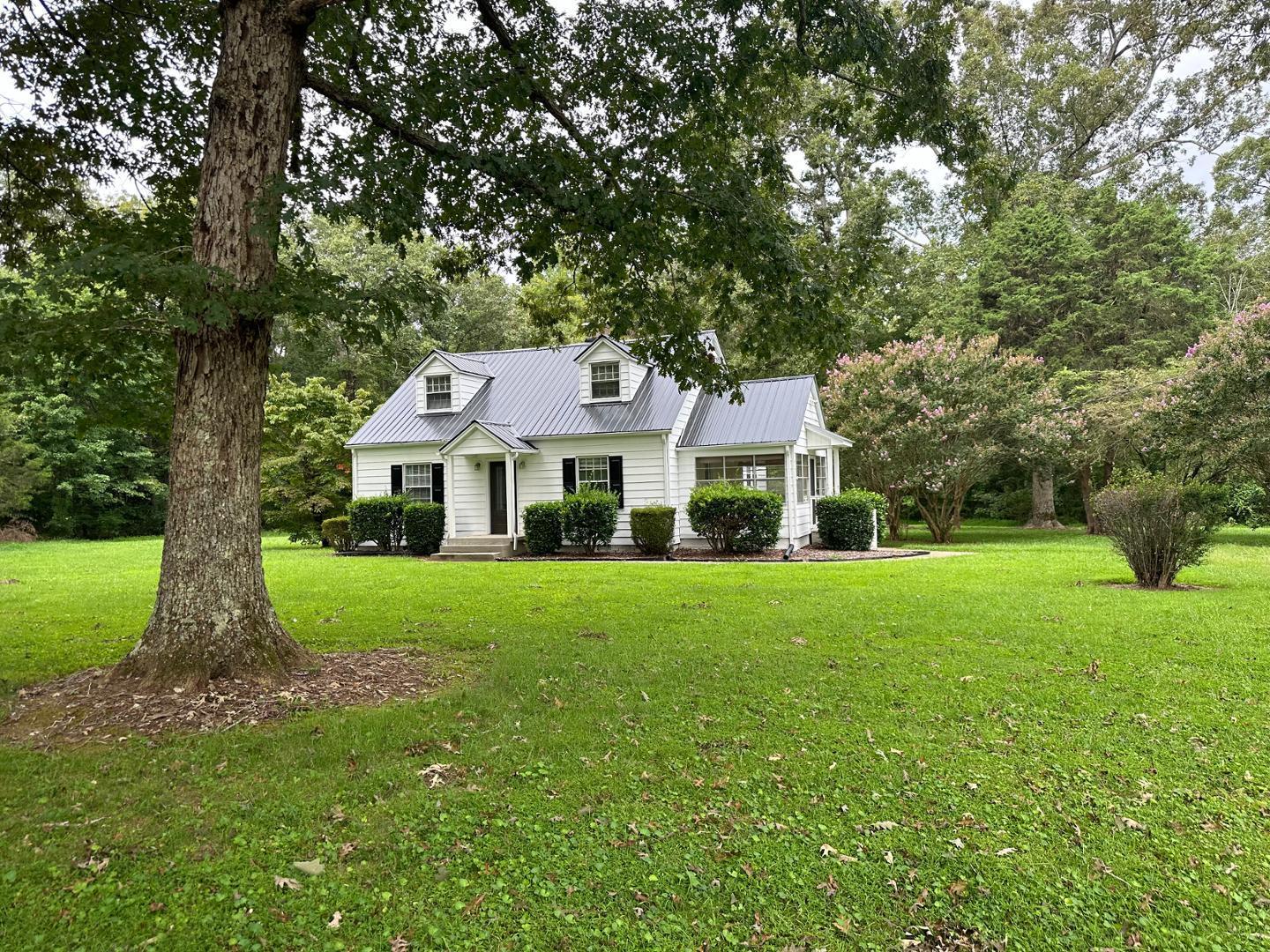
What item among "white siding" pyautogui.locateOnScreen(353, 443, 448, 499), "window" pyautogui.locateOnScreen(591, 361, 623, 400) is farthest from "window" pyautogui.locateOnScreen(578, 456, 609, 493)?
"white siding" pyautogui.locateOnScreen(353, 443, 448, 499)

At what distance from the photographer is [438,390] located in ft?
62.6

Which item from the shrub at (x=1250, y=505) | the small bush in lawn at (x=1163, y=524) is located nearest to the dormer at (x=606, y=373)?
the small bush in lawn at (x=1163, y=524)

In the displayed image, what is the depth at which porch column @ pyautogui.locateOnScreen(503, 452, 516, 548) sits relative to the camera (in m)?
16.5

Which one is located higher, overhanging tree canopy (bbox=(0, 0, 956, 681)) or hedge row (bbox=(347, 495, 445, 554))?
overhanging tree canopy (bbox=(0, 0, 956, 681))

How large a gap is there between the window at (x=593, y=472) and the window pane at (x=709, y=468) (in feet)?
7.18

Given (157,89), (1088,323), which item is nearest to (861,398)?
(1088,323)

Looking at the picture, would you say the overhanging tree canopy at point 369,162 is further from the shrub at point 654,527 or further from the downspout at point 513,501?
the downspout at point 513,501

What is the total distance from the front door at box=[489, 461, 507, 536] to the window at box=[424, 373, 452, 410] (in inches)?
98.5

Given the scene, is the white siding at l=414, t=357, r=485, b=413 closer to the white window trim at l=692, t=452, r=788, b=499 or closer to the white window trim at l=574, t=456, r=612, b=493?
the white window trim at l=574, t=456, r=612, b=493

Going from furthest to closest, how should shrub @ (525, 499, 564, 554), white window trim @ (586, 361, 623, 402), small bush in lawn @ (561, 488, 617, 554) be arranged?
white window trim @ (586, 361, 623, 402) < shrub @ (525, 499, 564, 554) < small bush in lawn @ (561, 488, 617, 554)

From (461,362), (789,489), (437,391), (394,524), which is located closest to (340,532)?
(394,524)

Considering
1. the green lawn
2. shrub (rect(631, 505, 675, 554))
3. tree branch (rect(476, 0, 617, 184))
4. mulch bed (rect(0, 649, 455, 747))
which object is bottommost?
the green lawn

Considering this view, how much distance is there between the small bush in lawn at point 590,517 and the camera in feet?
52.0

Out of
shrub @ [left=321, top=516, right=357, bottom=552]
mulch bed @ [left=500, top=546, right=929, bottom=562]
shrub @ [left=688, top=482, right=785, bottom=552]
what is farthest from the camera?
shrub @ [left=321, top=516, right=357, bottom=552]
